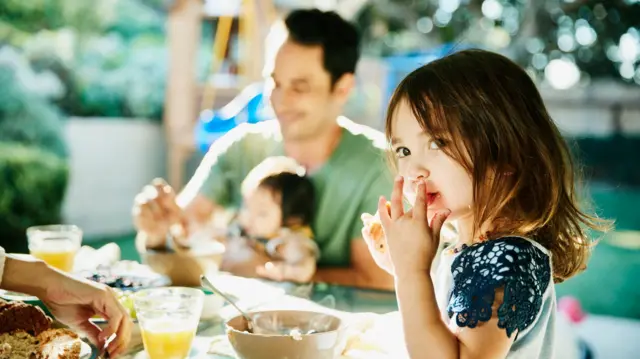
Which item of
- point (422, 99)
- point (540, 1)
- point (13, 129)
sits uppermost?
point (540, 1)

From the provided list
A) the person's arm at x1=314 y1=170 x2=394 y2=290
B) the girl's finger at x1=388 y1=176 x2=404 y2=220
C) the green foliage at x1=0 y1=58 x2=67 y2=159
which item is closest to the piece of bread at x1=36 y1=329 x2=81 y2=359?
the girl's finger at x1=388 y1=176 x2=404 y2=220

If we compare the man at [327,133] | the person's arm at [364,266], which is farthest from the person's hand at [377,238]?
the man at [327,133]

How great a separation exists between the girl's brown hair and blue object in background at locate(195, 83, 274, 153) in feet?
A: 10.3

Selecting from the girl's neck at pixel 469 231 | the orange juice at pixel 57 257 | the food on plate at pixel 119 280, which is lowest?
the orange juice at pixel 57 257

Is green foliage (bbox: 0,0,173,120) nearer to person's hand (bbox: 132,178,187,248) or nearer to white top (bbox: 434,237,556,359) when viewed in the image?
person's hand (bbox: 132,178,187,248)

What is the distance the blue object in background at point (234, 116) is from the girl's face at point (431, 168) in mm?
3136

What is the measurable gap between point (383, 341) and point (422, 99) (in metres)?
0.38

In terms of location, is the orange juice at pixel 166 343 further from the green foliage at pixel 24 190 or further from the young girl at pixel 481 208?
the green foliage at pixel 24 190

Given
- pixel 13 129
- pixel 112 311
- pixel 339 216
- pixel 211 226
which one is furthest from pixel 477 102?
pixel 13 129

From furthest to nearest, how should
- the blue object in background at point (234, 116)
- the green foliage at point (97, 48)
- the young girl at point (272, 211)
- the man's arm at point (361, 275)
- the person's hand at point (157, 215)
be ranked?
the green foliage at point (97, 48) → the blue object in background at point (234, 116) → the young girl at point (272, 211) → the man's arm at point (361, 275) → the person's hand at point (157, 215)

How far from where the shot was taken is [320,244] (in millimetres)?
2057

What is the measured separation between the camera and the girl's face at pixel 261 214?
6.86 feet

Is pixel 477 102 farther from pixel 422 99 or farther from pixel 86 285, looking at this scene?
pixel 86 285

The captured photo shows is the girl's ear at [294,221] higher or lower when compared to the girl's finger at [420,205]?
lower
